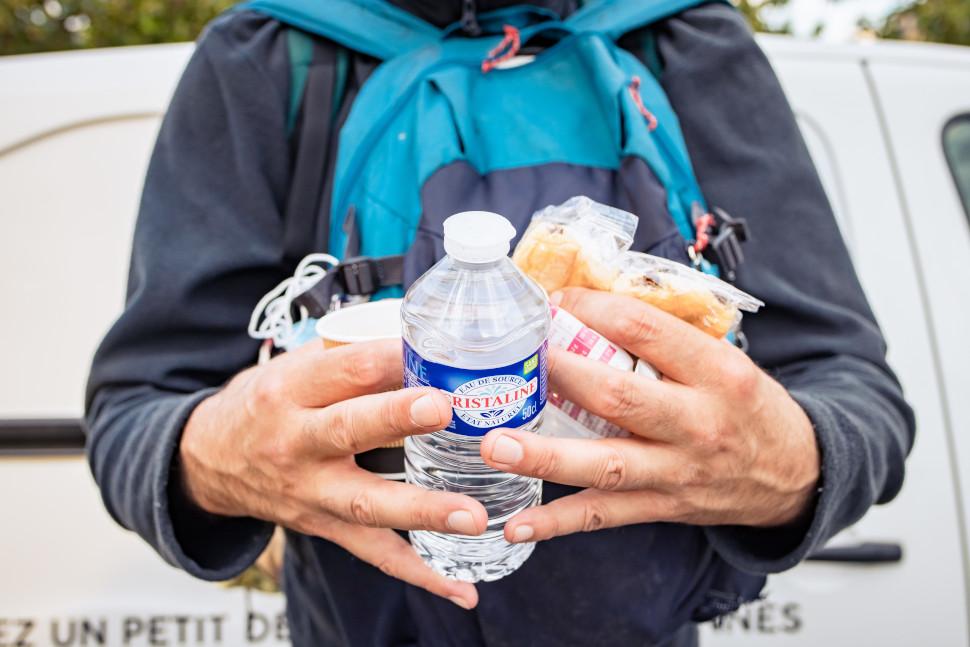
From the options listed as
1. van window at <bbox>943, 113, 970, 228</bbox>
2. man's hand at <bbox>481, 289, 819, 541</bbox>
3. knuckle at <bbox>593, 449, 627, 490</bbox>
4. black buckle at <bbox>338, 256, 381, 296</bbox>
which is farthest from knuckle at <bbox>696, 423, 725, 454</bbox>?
van window at <bbox>943, 113, 970, 228</bbox>

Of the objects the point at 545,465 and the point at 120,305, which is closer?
the point at 545,465

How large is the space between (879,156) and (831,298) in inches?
36.7

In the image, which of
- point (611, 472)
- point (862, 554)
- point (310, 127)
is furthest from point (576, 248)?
point (862, 554)

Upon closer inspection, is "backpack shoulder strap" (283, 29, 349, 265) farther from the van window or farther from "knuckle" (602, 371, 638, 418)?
the van window

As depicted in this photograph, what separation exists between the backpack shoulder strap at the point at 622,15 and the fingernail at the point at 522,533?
2.49ft

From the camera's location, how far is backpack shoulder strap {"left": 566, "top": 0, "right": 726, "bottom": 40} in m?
1.21

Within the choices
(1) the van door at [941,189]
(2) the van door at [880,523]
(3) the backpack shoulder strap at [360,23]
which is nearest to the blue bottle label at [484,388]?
(3) the backpack shoulder strap at [360,23]

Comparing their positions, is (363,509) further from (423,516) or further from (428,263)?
(428,263)

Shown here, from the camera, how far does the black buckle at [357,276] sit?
1058 mm

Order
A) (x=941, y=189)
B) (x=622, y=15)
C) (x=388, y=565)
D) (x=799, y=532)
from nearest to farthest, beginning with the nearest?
(x=388, y=565), (x=799, y=532), (x=622, y=15), (x=941, y=189)

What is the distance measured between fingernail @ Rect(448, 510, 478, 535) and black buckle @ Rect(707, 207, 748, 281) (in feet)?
1.69

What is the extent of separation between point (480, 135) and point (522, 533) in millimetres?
579

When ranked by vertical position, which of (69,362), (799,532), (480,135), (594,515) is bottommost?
(69,362)

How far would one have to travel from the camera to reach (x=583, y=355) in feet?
2.96
